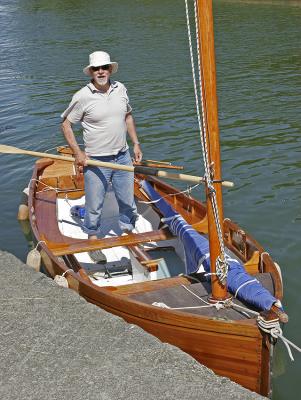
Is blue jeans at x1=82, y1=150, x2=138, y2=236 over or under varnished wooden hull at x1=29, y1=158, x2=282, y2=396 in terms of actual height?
over

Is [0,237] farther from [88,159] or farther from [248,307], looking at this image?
[248,307]

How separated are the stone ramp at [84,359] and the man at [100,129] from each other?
1839 mm

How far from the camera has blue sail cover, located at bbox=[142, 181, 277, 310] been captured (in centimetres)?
581

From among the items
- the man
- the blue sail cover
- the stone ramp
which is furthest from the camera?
the man

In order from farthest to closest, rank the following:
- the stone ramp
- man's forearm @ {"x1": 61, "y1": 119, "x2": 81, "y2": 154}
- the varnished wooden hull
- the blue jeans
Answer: the blue jeans, man's forearm @ {"x1": 61, "y1": 119, "x2": 81, "y2": 154}, the varnished wooden hull, the stone ramp

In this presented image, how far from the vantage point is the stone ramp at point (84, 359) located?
4957 millimetres

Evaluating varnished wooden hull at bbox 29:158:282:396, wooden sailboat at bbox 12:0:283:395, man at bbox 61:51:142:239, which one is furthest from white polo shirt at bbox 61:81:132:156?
varnished wooden hull at bbox 29:158:282:396

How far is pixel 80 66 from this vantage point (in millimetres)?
23047

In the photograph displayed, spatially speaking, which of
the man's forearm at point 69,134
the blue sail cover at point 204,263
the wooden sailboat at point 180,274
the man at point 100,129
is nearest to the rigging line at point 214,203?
the wooden sailboat at point 180,274

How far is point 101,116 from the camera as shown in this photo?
744 cm

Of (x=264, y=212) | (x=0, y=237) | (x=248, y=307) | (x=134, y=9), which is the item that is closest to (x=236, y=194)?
(x=264, y=212)

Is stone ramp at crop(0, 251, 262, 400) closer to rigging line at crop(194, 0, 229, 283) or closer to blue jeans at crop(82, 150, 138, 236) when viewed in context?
rigging line at crop(194, 0, 229, 283)

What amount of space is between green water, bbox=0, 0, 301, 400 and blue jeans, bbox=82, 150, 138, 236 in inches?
88.2

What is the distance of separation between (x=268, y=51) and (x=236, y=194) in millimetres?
13328
